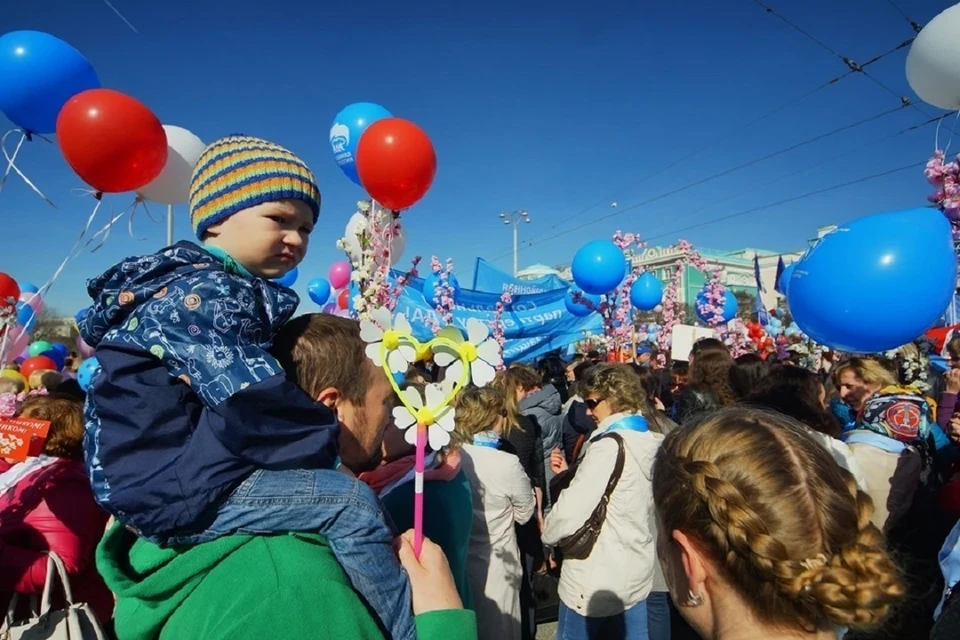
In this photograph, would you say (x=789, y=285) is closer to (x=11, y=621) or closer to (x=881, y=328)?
(x=881, y=328)

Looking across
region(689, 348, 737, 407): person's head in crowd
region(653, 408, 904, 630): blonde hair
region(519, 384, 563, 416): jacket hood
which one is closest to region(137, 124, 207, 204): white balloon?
region(519, 384, 563, 416): jacket hood

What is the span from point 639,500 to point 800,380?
121 cm

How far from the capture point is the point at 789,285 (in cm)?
332

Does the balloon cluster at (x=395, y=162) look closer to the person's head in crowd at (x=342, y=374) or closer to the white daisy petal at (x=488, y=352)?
the person's head in crowd at (x=342, y=374)

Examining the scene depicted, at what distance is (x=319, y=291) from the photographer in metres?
12.5

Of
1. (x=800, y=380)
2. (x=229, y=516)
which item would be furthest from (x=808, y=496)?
(x=800, y=380)

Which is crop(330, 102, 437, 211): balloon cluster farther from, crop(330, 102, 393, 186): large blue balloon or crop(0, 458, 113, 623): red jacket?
crop(0, 458, 113, 623): red jacket

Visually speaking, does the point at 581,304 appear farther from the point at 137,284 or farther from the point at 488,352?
the point at 137,284

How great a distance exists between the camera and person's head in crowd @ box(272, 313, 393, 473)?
1143 millimetres

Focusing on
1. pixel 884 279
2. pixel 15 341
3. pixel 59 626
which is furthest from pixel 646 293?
pixel 59 626

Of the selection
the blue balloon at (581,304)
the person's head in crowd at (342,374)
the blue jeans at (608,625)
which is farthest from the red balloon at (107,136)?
the blue balloon at (581,304)

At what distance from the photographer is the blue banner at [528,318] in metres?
11.2

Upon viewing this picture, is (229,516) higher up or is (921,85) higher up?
(921,85)

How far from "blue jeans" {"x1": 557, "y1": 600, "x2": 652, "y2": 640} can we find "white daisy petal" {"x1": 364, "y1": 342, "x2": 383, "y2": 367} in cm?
226
